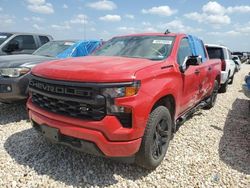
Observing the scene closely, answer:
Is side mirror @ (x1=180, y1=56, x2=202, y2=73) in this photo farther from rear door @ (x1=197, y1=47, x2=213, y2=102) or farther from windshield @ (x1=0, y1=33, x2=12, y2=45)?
windshield @ (x1=0, y1=33, x2=12, y2=45)

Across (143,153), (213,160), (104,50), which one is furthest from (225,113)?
(143,153)

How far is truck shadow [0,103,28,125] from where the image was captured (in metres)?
5.47

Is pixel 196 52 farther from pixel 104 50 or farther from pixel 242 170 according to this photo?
pixel 242 170

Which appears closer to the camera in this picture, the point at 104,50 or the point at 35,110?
the point at 35,110

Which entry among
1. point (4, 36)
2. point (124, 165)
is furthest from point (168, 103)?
point (4, 36)

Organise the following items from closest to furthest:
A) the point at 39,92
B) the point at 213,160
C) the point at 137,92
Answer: the point at 137,92
the point at 39,92
the point at 213,160

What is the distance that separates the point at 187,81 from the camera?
441 centimetres

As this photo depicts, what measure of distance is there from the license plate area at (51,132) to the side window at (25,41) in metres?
6.41

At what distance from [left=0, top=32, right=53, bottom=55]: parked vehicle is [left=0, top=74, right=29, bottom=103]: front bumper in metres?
3.65

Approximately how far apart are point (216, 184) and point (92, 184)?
1.56 meters

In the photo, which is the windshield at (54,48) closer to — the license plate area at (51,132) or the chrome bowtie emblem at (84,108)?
the license plate area at (51,132)

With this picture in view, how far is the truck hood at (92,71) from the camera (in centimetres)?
295

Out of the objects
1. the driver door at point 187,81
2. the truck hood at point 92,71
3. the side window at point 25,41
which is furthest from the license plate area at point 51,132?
the side window at point 25,41

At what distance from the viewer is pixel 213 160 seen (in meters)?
3.98
